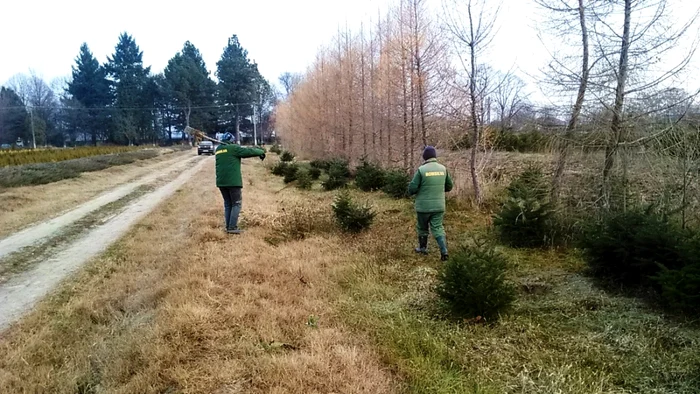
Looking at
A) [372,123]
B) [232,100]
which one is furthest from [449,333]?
[232,100]

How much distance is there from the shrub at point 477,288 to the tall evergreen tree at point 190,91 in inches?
2542

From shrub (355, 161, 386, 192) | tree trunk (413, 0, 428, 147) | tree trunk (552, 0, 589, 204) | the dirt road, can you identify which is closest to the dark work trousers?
the dirt road

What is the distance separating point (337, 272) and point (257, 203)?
6.23 m

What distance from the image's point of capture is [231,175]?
25.9 feet

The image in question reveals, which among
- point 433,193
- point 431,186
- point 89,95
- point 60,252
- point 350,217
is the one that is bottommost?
point 60,252

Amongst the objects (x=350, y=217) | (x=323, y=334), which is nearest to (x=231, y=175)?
(x=350, y=217)

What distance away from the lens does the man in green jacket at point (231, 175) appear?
7887 mm

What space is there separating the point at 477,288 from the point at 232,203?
518 centimetres

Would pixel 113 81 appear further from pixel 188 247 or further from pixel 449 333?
pixel 449 333

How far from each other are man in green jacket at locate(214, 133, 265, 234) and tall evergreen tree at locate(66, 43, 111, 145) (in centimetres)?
6490

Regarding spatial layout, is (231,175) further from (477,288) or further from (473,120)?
(473,120)

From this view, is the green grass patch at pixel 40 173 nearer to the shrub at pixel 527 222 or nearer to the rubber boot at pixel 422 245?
the rubber boot at pixel 422 245

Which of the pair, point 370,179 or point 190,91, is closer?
point 370,179

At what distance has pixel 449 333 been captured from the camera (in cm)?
413
